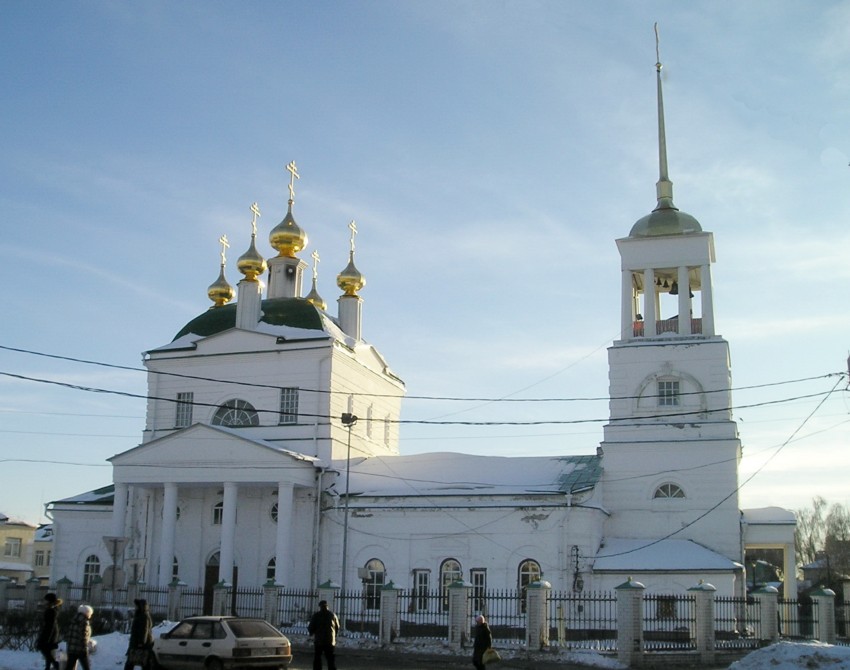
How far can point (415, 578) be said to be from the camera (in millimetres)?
28469

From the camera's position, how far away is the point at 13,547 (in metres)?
62.4

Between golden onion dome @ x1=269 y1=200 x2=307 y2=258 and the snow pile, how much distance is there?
2476cm

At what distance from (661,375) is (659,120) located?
9398mm

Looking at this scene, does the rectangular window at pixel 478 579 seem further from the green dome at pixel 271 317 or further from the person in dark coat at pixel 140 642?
the person in dark coat at pixel 140 642

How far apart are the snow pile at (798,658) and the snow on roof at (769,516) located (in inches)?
570

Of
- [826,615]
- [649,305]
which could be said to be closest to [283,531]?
[649,305]

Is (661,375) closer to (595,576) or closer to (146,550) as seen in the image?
(595,576)

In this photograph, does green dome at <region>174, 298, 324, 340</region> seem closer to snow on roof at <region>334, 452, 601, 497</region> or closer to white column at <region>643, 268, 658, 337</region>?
snow on roof at <region>334, 452, 601, 497</region>

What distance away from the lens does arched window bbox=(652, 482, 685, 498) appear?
28266mm

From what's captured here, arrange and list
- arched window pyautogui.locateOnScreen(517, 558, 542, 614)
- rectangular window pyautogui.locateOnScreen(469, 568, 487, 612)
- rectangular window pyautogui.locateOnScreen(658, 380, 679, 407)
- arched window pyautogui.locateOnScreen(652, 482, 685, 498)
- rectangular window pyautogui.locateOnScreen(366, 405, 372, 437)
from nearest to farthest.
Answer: arched window pyautogui.locateOnScreen(517, 558, 542, 614)
rectangular window pyautogui.locateOnScreen(469, 568, 487, 612)
arched window pyautogui.locateOnScreen(652, 482, 685, 498)
rectangular window pyautogui.locateOnScreen(658, 380, 679, 407)
rectangular window pyautogui.locateOnScreen(366, 405, 372, 437)

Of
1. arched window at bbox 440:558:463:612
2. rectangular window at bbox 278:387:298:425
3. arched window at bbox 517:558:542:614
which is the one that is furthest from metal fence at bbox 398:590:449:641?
rectangular window at bbox 278:387:298:425

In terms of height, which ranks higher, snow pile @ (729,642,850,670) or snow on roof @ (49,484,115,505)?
snow on roof @ (49,484,115,505)

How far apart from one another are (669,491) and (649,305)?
5653 mm

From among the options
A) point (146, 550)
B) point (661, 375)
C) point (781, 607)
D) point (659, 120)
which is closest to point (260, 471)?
point (146, 550)
